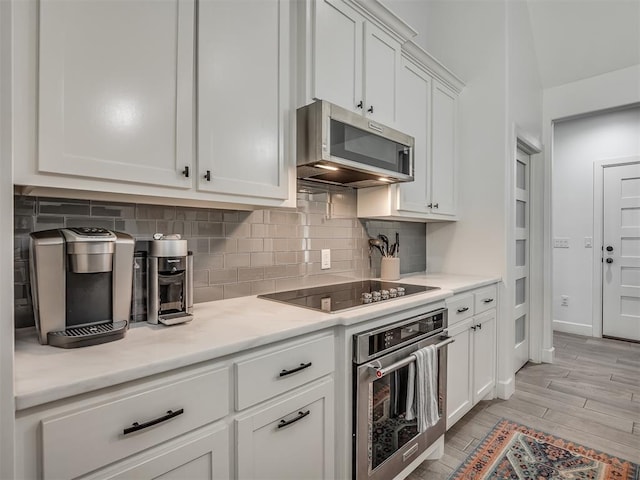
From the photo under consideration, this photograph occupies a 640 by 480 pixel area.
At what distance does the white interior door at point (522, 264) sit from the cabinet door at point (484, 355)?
0.71 m

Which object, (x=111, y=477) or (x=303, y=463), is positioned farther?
(x=303, y=463)

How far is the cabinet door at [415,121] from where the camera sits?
2.31m

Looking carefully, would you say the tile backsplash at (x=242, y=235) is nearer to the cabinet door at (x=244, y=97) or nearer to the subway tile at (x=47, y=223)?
the subway tile at (x=47, y=223)

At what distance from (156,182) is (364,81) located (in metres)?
1.28

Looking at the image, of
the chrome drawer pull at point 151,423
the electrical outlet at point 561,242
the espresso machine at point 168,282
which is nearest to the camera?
Answer: the chrome drawer pull at point 151,423

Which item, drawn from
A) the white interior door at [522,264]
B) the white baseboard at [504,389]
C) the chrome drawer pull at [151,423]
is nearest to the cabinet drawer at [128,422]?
the chrome drawer pull at [151,423]

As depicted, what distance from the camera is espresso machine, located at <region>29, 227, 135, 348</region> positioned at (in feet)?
3.37

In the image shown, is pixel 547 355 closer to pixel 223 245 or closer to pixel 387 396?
pixel 387 396

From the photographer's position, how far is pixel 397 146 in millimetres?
2047

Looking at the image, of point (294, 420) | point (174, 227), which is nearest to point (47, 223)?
point (174, 227)

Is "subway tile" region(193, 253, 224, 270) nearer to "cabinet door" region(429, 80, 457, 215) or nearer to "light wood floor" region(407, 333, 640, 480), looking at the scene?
"light wood floor" region(407, 333, 640, 480)

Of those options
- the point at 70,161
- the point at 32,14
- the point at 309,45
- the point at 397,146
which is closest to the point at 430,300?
the point at 397,146

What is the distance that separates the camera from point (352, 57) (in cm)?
187

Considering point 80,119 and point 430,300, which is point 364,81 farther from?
point 80,119
